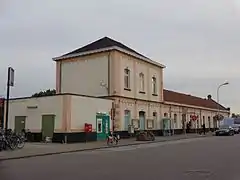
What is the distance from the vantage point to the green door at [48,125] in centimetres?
3606

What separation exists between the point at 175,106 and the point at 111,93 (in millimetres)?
17196

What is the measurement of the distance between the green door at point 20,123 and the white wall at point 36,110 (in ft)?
1.27

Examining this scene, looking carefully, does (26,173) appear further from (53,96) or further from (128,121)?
(128,121)

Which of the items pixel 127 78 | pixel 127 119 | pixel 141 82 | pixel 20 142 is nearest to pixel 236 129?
pixel 141 82

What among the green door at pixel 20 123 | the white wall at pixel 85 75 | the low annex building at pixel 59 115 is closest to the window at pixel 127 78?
the white wall at pixel 85 75

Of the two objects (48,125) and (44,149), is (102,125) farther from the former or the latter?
(44,149)

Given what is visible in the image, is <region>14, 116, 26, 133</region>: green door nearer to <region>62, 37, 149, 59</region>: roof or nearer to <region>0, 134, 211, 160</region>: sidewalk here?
<region>0, 134, 211, 160</region>: sidewalk

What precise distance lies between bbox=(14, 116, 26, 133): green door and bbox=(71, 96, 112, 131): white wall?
6.06 metres

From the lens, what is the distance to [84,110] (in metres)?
37.0

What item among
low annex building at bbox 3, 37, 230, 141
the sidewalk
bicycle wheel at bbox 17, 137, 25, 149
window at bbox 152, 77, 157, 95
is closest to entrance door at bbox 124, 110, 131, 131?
low annex building at bbox 3, 37, 230, 141

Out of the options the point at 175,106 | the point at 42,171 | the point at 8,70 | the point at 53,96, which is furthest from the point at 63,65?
the point at 42,171

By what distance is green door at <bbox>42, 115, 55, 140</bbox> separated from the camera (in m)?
36.1

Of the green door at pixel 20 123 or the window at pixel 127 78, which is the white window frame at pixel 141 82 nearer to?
the window at pixel 127 78

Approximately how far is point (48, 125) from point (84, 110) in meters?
3.53
